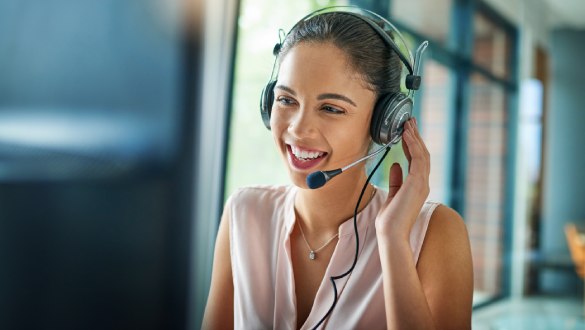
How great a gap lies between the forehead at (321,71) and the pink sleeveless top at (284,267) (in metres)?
0.28

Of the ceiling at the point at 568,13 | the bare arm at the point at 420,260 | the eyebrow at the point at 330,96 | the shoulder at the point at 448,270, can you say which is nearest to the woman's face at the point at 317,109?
the eyebrow at the point at 330,96

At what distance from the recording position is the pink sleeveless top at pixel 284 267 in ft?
3.22

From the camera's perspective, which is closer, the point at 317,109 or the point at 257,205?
the point at 317,109

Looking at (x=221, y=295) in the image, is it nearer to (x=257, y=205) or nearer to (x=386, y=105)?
(x=257, y=205)

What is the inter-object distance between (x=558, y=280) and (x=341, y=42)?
412 cm

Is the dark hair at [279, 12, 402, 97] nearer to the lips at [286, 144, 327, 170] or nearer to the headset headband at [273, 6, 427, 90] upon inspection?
the headset headband at [273, 6, 427, 90]

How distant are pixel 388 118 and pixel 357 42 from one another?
145 millimetres

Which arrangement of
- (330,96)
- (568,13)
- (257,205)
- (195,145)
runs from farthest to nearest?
1. (568,13)
2. (195,145)
3. (257,205)
4. (330,96)

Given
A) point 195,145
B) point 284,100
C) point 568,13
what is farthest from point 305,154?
point 568,13

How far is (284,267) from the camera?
107cm

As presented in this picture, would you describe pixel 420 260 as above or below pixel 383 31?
below

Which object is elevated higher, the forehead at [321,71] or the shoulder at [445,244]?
the forehead at [321,71]

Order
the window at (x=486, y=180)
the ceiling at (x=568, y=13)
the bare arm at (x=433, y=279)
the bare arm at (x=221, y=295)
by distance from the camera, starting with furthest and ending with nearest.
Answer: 1. the window at (x=486, y=180)
2. the ceiling at (x=568, y=13)
3. the bare arm at (x=221, y=295)
4. the bare arm at (x=433, y=279)

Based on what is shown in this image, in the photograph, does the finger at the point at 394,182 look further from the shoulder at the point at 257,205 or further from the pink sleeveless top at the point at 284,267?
the shoulder at the point at 257,205
